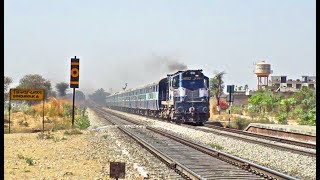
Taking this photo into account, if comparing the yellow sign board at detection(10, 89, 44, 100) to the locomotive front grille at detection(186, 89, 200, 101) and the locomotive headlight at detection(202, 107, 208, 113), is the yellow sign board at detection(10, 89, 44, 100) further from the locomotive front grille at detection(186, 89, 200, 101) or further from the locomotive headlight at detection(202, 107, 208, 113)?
the locomotive headlight at detection(202, 107, 208, 113)

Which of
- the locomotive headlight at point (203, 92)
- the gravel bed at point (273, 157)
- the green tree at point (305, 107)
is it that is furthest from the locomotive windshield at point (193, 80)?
the green tree at point (305, 107)

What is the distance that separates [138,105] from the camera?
184ft

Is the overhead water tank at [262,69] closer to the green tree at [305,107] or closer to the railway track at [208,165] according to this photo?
the green tree at [305,107]

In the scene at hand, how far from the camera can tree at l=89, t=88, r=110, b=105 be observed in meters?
134

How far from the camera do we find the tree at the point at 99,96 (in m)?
134

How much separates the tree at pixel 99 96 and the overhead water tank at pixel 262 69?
139 feet

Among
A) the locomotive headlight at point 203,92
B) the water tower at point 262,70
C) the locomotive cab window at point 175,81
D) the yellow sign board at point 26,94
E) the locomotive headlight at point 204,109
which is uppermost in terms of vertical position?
the water tower at point 262,70

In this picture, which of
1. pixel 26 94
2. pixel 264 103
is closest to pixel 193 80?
pixel 26 94

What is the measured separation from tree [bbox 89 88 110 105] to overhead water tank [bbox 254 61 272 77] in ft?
139

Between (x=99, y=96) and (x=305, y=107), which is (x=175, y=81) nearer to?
(x=305, y=107)

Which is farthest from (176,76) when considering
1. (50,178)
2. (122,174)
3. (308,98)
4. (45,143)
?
(308,98)

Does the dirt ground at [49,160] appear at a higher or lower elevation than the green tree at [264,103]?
lower

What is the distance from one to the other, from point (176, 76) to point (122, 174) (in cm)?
2522

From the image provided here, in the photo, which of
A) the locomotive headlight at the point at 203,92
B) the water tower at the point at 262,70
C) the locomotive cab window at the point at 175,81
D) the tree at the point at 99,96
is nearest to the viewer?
the locomotive headlight at the point at 203,92
